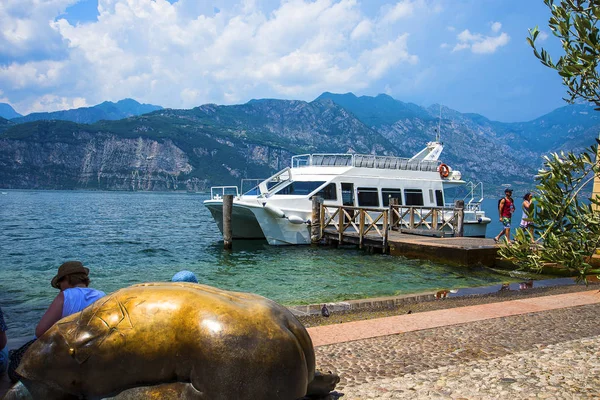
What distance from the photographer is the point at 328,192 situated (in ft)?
78.6

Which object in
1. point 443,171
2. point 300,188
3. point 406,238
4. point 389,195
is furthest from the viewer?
point 443,171

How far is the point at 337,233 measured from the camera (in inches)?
901

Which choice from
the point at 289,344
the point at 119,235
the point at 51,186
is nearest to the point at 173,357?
the point at 289,344

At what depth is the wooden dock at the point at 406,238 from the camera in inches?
637

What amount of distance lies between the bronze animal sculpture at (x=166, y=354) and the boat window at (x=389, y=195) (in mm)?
22440

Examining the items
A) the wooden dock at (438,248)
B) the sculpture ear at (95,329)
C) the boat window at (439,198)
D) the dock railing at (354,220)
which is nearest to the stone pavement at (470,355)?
the sculpture ear at (95,329)

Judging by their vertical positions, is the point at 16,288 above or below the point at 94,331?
below

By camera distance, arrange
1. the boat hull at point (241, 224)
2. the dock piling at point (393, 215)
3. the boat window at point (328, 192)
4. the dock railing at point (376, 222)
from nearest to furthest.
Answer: the dock railing at point (376, 222), the boat window at point (328, 192), the dock piling at point (393, 215), the boat hull at point (241, 224)

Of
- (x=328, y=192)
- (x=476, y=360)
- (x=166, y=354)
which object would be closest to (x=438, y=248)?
(x=328, y=192)

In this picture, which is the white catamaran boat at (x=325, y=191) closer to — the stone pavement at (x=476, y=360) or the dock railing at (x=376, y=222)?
the dock railing at (x=376, y=222)

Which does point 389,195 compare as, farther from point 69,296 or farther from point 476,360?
point 69,296

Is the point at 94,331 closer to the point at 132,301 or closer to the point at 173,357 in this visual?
the point at 132,301

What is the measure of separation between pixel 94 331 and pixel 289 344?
48.9 inches

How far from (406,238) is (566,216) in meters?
16.6
